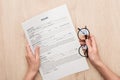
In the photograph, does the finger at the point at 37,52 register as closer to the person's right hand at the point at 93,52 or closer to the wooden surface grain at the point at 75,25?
the wooden surface grain at the point at 75,25

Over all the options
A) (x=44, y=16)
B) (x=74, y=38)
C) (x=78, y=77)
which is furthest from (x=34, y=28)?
(x=78, y=77)

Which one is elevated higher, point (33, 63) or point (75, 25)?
point (75, 25)

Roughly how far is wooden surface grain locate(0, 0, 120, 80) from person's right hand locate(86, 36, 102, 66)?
0.08 feet

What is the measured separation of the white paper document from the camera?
1.10 meters

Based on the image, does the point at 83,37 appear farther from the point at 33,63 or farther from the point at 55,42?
the point at 33,63

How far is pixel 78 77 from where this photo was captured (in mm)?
1108

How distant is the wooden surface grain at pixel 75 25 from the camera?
42.6 inches

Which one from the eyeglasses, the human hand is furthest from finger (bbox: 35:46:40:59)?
the eyeglasses

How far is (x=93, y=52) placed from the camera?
107cm

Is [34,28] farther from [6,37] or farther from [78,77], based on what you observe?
[78,77]

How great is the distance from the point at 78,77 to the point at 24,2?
0.40m

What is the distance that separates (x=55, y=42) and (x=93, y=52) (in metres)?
0.17

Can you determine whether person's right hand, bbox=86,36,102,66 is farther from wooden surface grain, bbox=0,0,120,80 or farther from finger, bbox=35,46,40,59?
finger, bbox=35,46,40,59

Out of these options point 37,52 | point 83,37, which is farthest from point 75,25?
point 37,52
